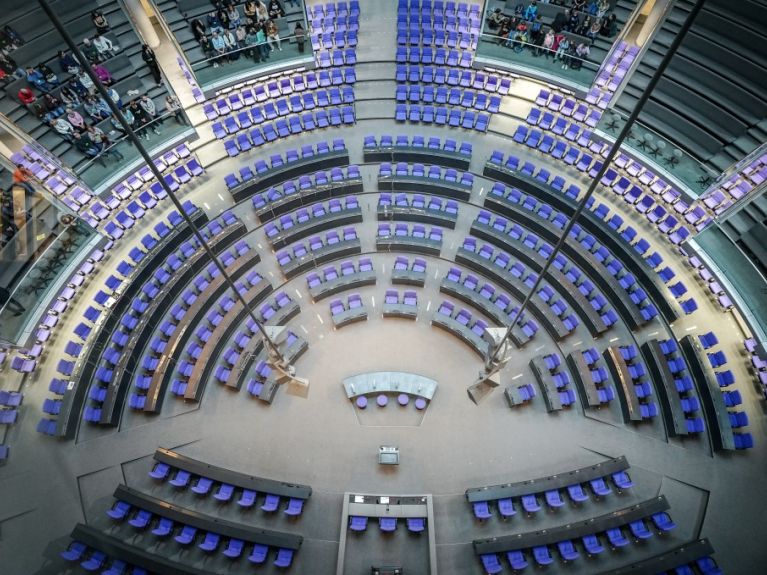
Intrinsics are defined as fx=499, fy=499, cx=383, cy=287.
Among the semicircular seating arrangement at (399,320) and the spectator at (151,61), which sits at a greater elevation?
the spectator at (151,61)

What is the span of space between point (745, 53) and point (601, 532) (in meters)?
20.2

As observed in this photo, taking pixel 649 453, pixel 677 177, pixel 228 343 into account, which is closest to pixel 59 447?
pixel 228 343

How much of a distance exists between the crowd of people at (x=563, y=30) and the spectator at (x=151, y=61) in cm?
1649

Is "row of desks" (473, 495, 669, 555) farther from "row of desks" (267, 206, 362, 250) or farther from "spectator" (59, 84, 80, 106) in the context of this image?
"spectator" (59, 84, 80, 106)

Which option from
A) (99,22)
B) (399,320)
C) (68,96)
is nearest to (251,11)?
(99,22)

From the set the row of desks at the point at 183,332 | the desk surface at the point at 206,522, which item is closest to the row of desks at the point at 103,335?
the row of desks at the point at 183,332

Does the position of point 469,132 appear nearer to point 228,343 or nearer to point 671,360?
point 671,360

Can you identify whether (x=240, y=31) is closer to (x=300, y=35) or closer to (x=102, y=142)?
(x=300, y=35)

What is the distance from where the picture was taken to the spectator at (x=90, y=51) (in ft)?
72.3

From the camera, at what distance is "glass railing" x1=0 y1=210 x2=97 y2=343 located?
18.4 m

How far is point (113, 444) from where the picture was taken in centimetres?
1678

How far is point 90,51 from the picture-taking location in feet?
72.5

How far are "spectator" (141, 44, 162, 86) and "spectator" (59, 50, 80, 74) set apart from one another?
284cm

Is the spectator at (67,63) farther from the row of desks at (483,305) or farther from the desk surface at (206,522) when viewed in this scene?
the row of desks at (483,305)
